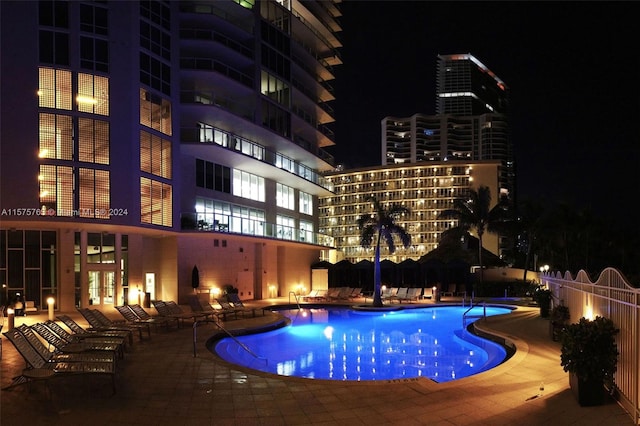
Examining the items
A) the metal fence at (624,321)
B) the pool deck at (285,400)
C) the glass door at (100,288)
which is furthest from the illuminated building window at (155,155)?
the metal fence at (624,321)

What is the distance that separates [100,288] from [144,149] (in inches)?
266

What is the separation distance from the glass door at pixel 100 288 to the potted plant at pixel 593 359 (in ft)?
70.7

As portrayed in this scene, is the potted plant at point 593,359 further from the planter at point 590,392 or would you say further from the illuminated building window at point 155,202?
the illuminated building window at point 155,202

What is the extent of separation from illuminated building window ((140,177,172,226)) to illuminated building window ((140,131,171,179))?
0.56 meters

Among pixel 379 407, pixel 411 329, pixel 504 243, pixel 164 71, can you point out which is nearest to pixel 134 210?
pixel 164 71

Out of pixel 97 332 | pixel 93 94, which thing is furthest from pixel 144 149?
pixel 97 332

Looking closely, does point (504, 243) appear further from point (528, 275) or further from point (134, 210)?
point (134, 210)

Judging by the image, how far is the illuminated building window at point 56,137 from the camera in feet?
68.2

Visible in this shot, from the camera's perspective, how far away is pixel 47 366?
28.6 ft

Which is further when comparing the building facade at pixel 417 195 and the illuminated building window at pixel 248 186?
the building facade at pixel 417 195

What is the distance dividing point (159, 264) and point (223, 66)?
38.4 feet

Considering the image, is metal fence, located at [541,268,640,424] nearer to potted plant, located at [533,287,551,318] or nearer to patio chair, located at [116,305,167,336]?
potted plant, located at [533,287,551,318]

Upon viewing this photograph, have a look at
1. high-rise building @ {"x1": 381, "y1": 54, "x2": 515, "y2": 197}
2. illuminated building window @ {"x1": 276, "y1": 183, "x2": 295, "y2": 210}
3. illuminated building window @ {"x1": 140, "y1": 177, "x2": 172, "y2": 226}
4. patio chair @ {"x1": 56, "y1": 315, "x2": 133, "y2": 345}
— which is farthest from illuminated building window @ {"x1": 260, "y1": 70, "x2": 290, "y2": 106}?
high-rise building @ {"x1": 381, "y1": 54, "x2": 515, "y2": 197}

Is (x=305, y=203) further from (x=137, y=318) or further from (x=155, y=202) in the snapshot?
(x=137, y=318)
